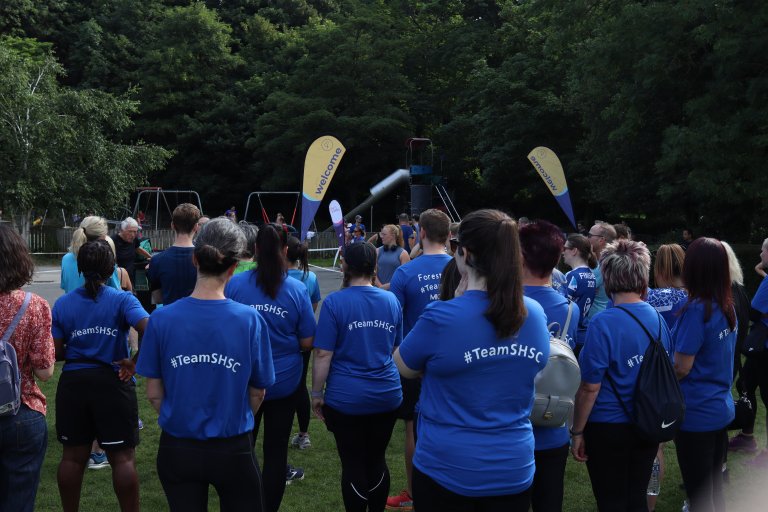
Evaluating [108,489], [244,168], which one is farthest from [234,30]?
[108,489]

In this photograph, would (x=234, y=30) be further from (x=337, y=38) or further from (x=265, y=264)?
(x=265, y=264)

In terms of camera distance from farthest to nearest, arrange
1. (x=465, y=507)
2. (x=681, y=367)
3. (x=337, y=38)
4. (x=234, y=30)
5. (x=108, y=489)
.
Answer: (x=234, y=30) → (x=337, y=38) → (x=108, y=489) → (x=681, y=367) → (x=465, y=507)

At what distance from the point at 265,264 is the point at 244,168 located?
40211 mm

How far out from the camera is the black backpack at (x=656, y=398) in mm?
3566

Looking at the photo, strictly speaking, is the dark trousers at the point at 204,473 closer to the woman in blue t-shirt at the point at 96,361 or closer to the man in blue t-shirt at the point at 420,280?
the woman in blue t-shirt at the point at 96,361

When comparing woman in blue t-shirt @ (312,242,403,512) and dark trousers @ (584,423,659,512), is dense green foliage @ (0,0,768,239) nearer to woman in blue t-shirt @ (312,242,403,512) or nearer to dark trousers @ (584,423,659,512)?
woman in blue t-shirt @ (312,242,403,512)

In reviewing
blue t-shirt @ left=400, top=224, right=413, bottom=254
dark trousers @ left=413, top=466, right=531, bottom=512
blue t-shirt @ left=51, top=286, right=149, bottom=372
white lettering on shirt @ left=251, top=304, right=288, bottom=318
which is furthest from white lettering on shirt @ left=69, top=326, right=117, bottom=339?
blue t-shirt @ left=400, top=224, right=413, bottom=254

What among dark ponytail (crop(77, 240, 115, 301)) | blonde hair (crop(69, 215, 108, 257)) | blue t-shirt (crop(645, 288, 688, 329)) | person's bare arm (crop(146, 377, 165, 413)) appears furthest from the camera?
blonde hair (crop(69, 215, 108, 257))

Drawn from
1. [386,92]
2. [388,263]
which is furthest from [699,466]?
[386,92]

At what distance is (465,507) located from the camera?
2.71m

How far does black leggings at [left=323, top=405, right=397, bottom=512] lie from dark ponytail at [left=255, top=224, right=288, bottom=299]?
2.45ft

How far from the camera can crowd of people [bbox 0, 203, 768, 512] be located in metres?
2.70

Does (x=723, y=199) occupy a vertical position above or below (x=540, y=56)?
below

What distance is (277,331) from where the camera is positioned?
446cm
